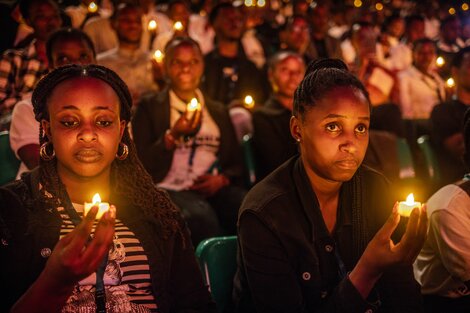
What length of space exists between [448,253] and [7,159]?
251 centimetres

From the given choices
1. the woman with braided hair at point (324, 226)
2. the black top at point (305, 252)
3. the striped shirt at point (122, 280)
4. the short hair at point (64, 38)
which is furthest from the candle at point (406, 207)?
the short hair at point (64, 38)

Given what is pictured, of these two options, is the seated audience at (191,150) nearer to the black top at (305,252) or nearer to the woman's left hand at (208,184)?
the woman's left hand at (208,184)

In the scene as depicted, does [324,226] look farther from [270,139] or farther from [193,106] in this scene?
[270,139]

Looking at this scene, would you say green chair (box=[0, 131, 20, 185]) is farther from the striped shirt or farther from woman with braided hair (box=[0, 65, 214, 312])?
the striped shirt

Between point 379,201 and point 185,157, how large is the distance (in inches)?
77.8

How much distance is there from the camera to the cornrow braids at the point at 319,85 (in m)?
2.22

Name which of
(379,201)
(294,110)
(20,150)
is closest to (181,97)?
(20,150)

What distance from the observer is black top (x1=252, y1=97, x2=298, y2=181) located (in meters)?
4.14

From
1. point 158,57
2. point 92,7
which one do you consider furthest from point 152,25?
point 158,57

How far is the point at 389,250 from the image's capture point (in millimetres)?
1914

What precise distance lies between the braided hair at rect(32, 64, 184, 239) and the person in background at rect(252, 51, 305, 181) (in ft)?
5.94

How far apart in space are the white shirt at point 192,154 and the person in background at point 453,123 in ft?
6.08

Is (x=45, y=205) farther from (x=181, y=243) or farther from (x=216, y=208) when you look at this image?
(x=216, y=208)

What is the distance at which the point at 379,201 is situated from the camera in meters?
2.35
